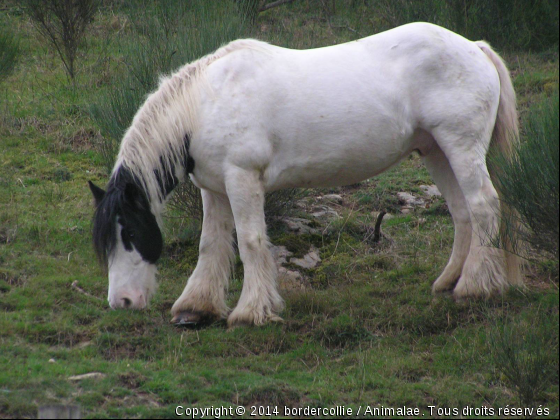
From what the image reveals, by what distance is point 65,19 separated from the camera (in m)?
9.83

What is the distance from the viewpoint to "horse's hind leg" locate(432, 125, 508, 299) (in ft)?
15.8

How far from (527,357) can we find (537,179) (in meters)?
1.13

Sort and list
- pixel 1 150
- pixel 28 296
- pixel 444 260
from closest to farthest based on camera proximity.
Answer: pixel 28 296 < pixel 444 260 < pixel 1 150

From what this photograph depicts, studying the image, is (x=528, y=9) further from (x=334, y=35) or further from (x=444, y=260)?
(x=444, y=260)

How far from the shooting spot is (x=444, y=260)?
237 inches

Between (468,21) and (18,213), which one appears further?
(468,21)

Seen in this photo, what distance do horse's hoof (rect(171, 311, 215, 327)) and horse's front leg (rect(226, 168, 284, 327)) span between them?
0.26 metres

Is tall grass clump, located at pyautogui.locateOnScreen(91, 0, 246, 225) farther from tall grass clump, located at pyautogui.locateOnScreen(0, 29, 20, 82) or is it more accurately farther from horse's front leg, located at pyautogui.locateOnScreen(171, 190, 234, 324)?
tall grass clump, located at pyautogui.locateOnScreen(0, 29, 20, 82)

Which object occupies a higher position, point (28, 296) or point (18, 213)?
point (18, 213)

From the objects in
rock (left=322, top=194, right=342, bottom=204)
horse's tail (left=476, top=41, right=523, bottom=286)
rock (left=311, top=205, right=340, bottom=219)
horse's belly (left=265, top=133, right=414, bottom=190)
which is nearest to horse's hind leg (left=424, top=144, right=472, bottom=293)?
horse's tail (left=476, top=41, right=523, bottom=286)

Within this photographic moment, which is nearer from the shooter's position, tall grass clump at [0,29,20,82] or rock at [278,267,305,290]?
rock at [278,267,305,290]

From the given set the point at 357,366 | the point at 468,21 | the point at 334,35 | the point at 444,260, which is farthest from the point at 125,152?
the point at 334,35

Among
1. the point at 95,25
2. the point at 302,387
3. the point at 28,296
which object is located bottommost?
the point at 302,387

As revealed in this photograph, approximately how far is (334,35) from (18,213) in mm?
6152
